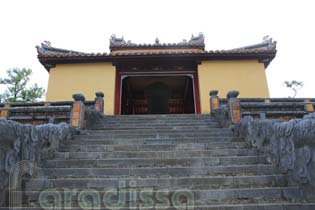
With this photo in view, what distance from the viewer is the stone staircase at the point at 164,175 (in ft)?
8.95

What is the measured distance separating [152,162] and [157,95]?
806 centimetres

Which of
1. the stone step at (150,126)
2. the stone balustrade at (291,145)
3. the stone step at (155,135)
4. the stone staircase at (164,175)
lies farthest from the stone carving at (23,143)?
the stone balustrade at (291,145)

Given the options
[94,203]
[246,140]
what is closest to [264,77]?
[246,140]

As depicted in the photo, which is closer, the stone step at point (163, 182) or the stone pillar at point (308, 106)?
the stone step at point (163, 182)

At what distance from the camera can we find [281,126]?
10.5 ft

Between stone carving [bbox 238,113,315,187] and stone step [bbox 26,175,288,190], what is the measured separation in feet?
0.91

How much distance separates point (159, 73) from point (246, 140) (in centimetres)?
605

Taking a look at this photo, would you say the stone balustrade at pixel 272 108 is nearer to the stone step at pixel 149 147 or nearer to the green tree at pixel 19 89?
the stone step at pixel 149 147

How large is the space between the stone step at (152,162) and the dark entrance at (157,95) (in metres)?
7.13

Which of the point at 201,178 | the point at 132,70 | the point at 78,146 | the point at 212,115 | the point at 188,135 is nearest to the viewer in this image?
the point at 201,178

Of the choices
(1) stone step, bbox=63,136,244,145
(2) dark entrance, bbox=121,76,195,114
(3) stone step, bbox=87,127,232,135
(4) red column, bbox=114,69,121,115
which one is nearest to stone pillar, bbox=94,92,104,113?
(3) stone step, bbox=87,127,232,135

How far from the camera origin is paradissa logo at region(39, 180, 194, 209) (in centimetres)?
263

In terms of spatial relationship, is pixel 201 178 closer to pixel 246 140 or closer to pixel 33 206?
pixel 246 140

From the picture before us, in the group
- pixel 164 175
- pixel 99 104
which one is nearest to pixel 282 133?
pixel 164 175
